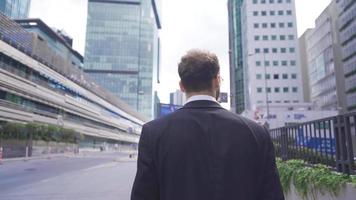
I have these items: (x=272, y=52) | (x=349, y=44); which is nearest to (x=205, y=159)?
(x=349, y=44)

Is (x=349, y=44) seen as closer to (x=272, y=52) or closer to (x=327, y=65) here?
(x=327, y=65)

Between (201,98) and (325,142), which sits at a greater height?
(201,98)

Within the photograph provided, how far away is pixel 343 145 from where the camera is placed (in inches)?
184

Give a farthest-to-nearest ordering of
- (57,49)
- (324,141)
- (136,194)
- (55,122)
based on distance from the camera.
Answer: (57,49) → (55,122) → (324,141) → (136,194)

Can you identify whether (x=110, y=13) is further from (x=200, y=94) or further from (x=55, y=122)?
(x=200, y=94)

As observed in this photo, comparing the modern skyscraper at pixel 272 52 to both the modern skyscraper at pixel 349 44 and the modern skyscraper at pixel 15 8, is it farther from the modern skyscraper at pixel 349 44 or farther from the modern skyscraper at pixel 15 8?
the modern skyscraper at pixel 15 8

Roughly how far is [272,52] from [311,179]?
71.4 m

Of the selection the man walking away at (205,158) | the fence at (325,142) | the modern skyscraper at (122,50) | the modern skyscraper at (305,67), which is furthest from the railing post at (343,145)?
the modern skyscraper at (122,50)

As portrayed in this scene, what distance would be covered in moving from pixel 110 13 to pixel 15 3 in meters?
53.0

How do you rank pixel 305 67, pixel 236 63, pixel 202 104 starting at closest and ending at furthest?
pixel 202 104 < pixel 236 63 < pixel 305 67

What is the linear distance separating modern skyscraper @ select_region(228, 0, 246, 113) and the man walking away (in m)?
81.8

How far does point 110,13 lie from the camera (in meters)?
144

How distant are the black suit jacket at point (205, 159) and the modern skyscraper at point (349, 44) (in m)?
63.7

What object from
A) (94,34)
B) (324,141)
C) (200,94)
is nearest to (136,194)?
(200,94)
